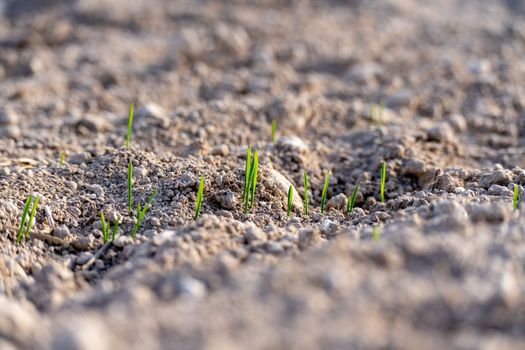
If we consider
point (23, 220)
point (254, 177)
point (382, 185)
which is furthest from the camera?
point (382, 185)

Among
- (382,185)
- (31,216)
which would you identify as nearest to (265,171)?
(382,185)

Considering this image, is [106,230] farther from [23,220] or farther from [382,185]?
[382,185]

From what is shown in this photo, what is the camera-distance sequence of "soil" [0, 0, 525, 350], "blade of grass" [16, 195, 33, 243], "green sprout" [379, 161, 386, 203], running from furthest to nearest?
1. "green sprout" [379, 161, 386, 203]
2. "blade of grass" [16, 195, 33, 243]
3. "soil" [0, 0, 525, 350]

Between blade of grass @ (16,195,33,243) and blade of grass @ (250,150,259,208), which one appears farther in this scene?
blade of grass @ (250,150,259,208)

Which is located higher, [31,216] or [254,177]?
[254,177]

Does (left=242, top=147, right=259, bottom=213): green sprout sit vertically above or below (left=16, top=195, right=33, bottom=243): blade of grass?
above

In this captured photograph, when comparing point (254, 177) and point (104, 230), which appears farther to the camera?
point (254, 177)

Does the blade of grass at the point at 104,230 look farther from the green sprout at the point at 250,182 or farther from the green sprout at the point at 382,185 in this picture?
the green sprout at the point at 382,185

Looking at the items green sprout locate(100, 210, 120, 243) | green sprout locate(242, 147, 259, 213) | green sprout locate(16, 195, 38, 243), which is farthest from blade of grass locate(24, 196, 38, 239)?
green sprout locate(242, 147, 259, 213)

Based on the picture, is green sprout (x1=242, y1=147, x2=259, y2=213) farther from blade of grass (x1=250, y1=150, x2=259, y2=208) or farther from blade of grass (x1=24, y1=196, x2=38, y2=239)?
blade of grass (x1=24, y1=196, x2=38, y2=239)
